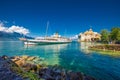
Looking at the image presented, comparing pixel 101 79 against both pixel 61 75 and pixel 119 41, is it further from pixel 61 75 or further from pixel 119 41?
pixel 119 41

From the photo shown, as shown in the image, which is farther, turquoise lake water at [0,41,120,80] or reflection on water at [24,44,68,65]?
reflection on water at [24,44,68,65]


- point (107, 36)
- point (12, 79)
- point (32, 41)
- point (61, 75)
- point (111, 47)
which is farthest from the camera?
point (32, 41)

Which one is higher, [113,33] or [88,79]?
[113,33]

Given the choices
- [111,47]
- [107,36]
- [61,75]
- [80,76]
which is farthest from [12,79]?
[107,36]

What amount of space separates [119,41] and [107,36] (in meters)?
17.2

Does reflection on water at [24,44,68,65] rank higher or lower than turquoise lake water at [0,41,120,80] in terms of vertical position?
higher

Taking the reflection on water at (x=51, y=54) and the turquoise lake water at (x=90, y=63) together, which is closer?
the turquoise lake water at (x=90, y=63)

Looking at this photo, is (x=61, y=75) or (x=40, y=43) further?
(x=40, y=43)

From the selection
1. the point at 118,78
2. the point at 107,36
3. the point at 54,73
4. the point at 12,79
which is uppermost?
the point at 107,36

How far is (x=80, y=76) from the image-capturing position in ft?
77.5

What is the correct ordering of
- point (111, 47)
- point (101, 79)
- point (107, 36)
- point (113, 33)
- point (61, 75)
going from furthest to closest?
point (107, 36)
point (113, 33)
point (111, 47)
point (101, 79)
point (61, 75)

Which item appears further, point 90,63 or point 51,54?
point 51,54

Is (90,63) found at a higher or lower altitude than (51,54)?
lower

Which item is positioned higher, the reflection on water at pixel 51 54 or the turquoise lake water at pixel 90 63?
the reflection on water at pixel 51 54
